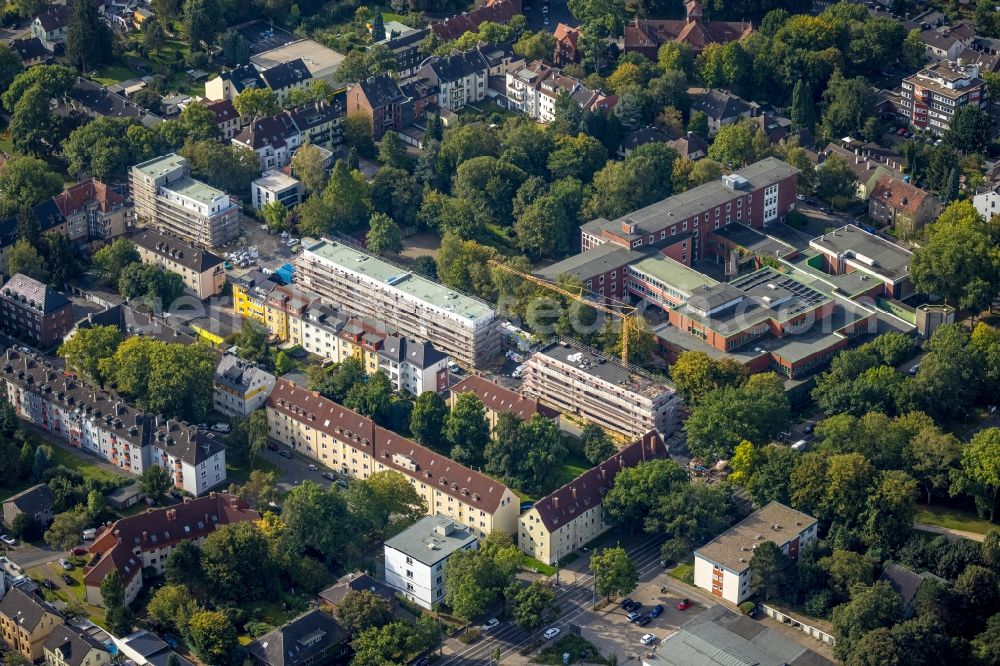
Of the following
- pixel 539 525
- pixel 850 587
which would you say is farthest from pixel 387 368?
pixel 850 587

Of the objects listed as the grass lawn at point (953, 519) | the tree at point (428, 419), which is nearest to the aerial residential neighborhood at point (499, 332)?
the tree at point (428, 419)

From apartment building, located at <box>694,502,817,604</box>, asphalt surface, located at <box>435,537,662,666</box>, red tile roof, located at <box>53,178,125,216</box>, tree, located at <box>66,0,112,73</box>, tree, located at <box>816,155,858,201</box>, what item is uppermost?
tree, located at <box>66,0,112,73</box>

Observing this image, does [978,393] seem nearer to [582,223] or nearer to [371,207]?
[582,223]

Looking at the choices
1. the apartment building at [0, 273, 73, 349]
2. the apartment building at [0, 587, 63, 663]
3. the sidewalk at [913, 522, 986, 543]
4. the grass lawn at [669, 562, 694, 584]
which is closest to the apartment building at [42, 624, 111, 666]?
the apartment building at [0, 587, 63, 663]

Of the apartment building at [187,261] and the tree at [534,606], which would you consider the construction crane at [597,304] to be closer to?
the apartment building at [187,261]

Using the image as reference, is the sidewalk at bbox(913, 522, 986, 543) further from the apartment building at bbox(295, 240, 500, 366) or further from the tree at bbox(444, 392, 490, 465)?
the apartment building at bbox(295, 240, 500, 366)

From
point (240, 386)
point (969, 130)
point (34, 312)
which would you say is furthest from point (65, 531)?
point (969, 130)

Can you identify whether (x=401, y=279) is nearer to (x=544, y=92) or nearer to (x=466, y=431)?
(x=466, y=431)
